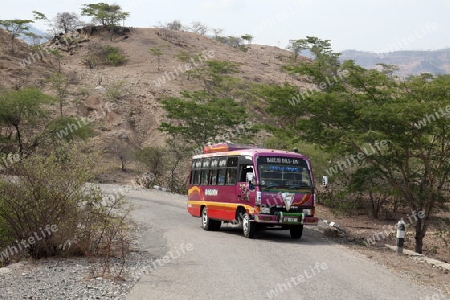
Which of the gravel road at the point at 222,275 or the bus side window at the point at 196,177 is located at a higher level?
the bus side window at the point at 196,177

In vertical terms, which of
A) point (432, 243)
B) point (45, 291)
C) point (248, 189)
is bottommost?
point (432, 243)

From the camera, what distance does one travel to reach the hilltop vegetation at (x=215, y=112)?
20453 mm

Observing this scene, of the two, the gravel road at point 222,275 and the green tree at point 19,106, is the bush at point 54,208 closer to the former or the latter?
the gravel road at point 222,275

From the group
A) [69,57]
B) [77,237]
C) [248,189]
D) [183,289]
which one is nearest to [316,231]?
[248,189]

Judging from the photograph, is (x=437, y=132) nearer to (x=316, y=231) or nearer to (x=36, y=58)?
(x=316, y=231)

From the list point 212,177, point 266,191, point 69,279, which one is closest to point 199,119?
point 212,177

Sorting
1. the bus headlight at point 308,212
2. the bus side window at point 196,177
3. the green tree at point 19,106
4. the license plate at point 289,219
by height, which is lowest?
the license plate at point 289,219

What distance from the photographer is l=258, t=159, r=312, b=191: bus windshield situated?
54.9ft

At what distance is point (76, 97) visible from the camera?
201 ft

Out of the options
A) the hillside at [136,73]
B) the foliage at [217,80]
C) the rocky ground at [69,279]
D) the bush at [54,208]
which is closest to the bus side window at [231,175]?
the rocky ground at [69,279]

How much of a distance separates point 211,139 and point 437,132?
2501cm

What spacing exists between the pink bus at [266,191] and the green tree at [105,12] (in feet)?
244

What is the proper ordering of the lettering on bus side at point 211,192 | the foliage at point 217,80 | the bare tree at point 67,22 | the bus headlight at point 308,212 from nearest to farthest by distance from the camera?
the bus headlight at point 308,212 < the lettering on bus side at point 211,192 < the foliage at point 217,80 < the bare tree at point 67,22

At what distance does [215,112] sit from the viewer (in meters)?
41.2
